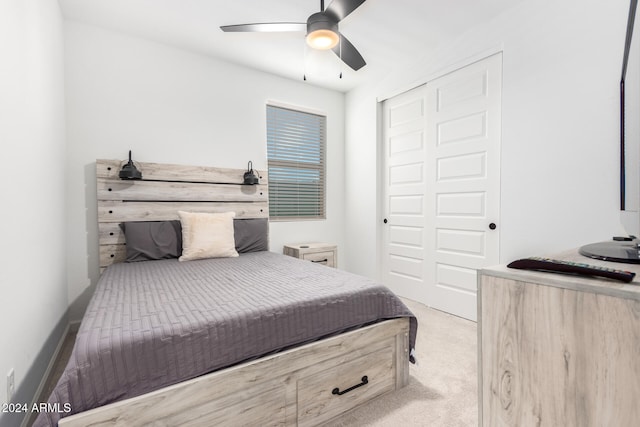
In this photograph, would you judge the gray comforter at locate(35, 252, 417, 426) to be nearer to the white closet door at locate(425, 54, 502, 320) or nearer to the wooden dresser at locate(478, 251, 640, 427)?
the wooden dresser at locate(478, 251, 640, 427)

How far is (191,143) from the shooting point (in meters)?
3.08

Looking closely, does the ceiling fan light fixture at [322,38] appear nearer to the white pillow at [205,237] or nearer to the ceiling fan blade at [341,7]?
the ceiling fan blade at [341,7]

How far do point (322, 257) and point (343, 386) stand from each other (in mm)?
2046

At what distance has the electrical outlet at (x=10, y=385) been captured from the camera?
3.95 ft

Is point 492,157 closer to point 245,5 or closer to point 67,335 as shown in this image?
point 245,5

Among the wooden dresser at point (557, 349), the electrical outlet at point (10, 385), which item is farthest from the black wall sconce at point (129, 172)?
the wooden dresser at point (557, 349)

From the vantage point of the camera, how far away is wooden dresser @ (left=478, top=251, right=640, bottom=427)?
67 centimetres

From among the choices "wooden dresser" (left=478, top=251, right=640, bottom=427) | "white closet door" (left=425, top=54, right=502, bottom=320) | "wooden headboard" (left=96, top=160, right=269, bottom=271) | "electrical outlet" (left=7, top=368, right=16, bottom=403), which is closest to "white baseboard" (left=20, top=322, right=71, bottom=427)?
"electrical outlet" (left=7, top=368, right=16, bottom=403)

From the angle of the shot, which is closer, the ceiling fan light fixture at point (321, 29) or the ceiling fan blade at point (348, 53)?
the ceiling fan light fixture at point (321, 29)

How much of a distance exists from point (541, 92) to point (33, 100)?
11.0ft

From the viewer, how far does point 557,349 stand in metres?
0.77

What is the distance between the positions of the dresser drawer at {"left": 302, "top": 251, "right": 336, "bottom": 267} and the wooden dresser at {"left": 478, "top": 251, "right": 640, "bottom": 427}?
2551 millimetres

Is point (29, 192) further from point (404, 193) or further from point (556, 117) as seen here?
point (556, 117)

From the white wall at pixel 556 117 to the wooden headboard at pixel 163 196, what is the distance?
247 cm
